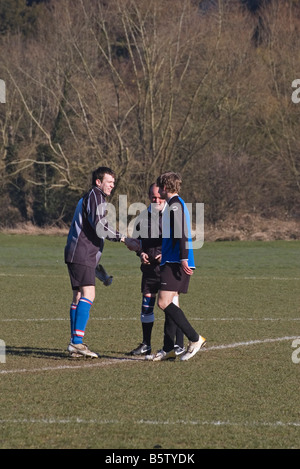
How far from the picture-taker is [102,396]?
7336 millimetres

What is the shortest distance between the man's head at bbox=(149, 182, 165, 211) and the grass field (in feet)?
5.21

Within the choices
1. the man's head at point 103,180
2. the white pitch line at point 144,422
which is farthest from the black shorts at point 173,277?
the white pitch line at point 144,422

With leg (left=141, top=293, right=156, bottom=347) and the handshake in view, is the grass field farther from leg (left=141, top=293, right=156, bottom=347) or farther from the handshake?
the handshake

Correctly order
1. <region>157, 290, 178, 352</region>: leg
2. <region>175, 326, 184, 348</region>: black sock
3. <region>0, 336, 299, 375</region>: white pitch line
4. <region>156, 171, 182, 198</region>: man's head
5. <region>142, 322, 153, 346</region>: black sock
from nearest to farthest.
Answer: <region>0, 336, 299, 375</region>: white pitch line < <region>156, 171, 182, 198</region>: man's head < <region>157, 290, 178, 352</region>: leg < <region>142, 322, 153, 346</region>: black sock < <region>175, 326, 184, 348</region>: black sock

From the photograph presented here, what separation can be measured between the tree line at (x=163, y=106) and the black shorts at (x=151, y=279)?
91.8ft

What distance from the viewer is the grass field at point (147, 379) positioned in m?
6.08

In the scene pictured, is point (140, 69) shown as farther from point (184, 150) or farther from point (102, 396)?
point (102, 396)

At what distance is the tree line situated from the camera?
38938 millimetres

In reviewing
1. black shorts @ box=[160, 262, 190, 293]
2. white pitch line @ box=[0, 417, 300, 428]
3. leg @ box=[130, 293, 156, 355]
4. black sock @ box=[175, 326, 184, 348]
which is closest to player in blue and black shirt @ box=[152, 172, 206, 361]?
black shorts @ box=[160, 262, 190, 293]

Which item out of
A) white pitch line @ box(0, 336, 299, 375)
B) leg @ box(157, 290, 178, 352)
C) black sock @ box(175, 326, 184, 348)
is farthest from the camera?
black sock @ box(175, 326, 184, 348)

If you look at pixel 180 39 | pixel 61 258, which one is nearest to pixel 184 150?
pixel 180 39

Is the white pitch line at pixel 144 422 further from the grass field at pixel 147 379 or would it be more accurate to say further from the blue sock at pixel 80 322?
the blue sock at pixel 80 322

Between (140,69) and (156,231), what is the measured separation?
3648cm

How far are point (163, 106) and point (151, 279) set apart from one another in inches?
1201
